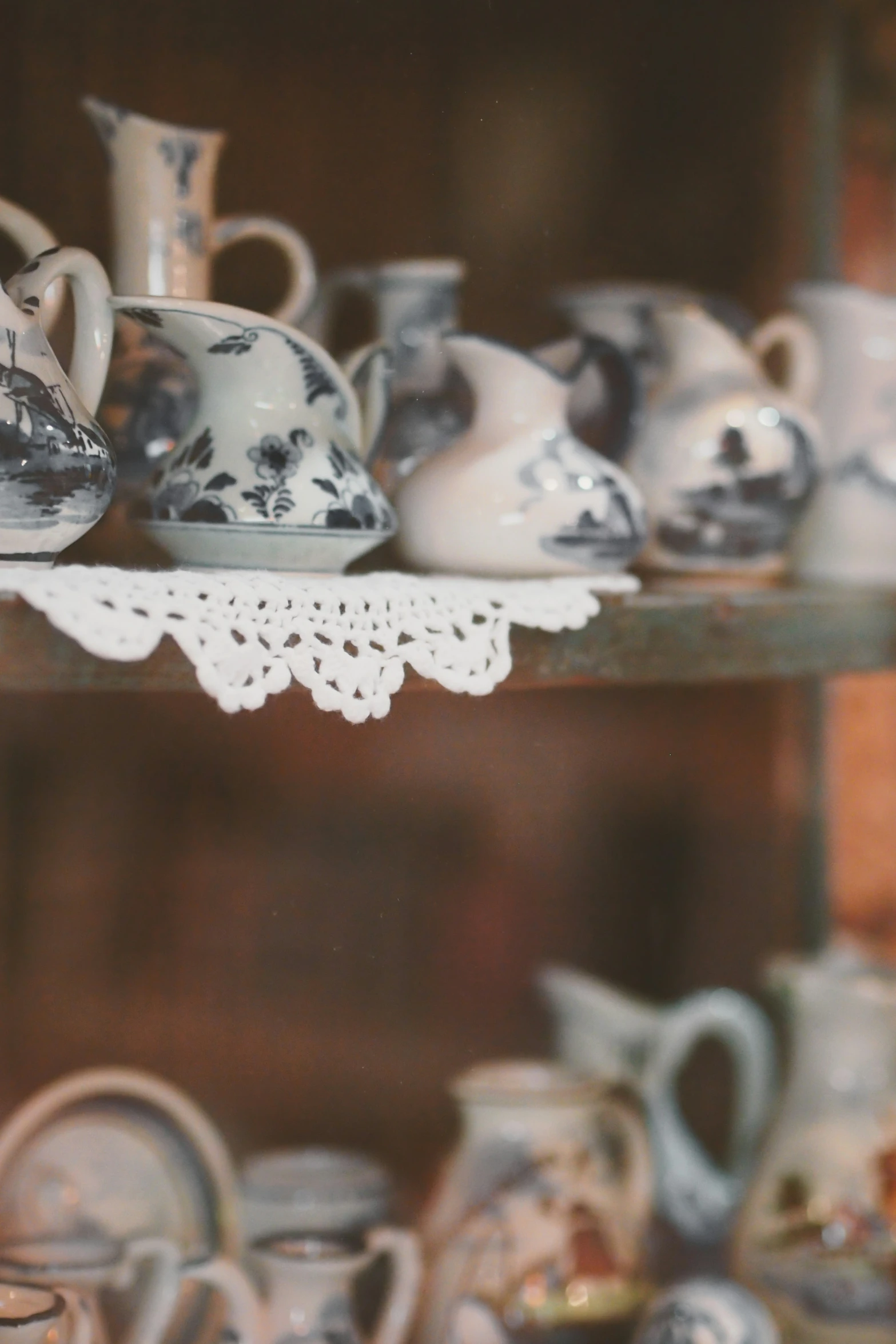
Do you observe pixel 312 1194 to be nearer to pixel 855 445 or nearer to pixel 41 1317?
pixel 41 1317

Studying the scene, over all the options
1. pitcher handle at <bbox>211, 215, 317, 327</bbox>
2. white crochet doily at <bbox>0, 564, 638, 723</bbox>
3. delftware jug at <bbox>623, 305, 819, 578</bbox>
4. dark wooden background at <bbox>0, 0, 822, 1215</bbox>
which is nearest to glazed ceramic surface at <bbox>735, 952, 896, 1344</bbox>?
dark wooden background at <bbox>0, 0, 822, 1215</bbox>

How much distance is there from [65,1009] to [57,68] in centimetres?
44

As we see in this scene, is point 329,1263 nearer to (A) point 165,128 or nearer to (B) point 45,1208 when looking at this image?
(B) point 45,1208

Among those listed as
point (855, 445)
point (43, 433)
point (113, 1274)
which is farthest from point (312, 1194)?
point (855, 445)

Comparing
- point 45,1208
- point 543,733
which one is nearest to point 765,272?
point 543,733

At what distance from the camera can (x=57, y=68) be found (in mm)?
647

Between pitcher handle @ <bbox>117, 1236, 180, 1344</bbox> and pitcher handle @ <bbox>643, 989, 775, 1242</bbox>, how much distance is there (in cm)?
32

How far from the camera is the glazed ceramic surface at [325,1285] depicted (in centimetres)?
58

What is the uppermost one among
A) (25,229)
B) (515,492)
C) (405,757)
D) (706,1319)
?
(25,229)

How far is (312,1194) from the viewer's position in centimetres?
64

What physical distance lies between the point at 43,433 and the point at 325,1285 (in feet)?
1.21

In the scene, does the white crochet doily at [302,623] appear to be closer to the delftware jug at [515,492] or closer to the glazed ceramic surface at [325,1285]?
the delftware jug at [515,492]

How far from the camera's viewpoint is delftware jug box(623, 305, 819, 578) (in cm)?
70

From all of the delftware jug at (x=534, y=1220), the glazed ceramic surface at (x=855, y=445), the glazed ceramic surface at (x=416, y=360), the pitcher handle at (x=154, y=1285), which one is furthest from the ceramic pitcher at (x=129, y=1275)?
the glazed ceramic surface at (x=855, y=445)
